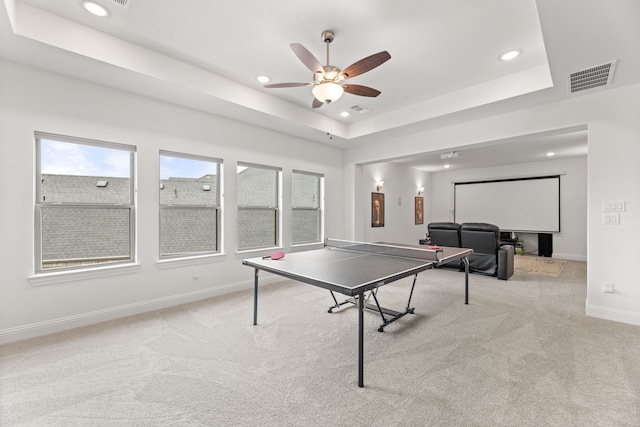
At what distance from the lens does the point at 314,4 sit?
2385mm

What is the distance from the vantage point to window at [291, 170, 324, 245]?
550 centimetres

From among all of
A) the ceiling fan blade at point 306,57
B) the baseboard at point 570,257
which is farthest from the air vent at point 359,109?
the baseboard at point 570,257

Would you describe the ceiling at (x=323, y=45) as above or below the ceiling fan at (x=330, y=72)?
above

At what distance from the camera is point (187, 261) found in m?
3.92

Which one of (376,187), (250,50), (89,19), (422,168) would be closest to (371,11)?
(250,50)

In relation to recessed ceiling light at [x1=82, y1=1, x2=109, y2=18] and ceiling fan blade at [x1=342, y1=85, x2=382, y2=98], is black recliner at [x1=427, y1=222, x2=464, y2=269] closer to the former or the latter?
ceiling fan blade at [x1=342, y1=85, x2=382, y2=98]

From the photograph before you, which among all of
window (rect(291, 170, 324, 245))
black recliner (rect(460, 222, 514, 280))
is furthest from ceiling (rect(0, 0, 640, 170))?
black recliner (rect(460, 222, 514, 280))

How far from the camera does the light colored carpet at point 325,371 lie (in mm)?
1754

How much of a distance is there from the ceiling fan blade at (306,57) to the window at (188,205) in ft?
7.98

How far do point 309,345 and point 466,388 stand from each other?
1.33 meters

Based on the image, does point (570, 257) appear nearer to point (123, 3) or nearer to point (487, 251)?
point (487, 251)

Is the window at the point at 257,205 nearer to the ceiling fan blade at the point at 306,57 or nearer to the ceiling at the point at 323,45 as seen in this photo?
the ceiling at the point at 323,45

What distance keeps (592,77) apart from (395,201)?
5.39 metres

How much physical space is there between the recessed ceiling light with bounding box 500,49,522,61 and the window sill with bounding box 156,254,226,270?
14.7ft
